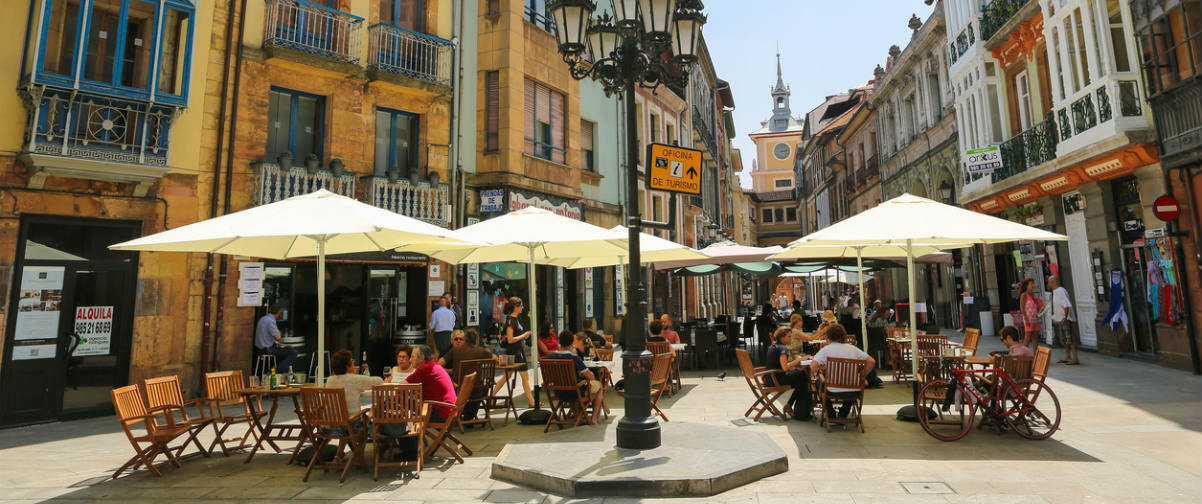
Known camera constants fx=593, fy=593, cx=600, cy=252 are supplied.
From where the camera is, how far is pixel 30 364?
8398mm

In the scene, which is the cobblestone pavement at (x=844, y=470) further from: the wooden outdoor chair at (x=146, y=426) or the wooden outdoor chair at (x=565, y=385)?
the wooden outdoor chair at (x=565, y=385)

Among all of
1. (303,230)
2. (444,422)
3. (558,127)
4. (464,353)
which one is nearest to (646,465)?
(444,422)

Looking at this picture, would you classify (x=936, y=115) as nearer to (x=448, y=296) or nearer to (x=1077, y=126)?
(x=1077, y=126)

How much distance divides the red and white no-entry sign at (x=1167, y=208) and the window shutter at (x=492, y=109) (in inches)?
512

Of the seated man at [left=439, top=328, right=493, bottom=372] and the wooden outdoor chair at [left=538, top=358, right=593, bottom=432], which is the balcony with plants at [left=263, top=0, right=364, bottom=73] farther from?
the wooden outdoor chair at [left=538, top=358, right=593, bottom=432]

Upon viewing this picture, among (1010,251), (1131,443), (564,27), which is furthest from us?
(1010,251)

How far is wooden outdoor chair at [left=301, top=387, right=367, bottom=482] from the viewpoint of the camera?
17.1 feet

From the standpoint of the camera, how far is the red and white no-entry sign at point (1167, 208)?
10156 millimetres

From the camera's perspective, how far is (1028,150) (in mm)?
14875

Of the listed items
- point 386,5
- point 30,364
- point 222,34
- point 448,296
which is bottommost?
point 30,364

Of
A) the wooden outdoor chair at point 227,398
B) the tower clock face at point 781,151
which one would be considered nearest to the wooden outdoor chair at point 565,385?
the wooden outdoor chair at point 227,398

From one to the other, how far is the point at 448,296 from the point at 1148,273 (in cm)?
1352

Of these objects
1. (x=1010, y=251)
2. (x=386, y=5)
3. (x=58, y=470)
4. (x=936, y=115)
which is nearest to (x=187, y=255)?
(x=58, y=470)

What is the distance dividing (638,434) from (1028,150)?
14.6 m
